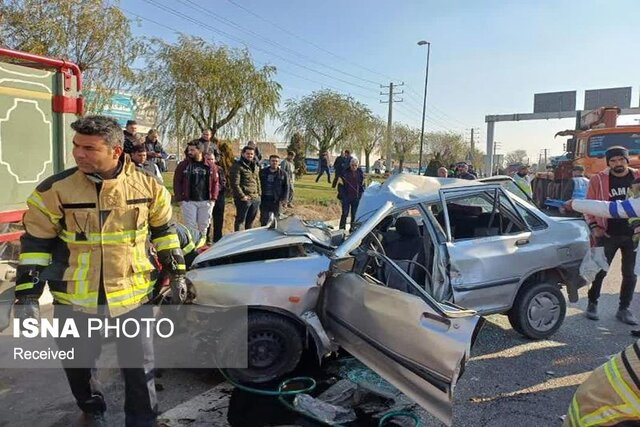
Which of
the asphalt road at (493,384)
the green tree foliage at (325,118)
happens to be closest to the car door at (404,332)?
the asphalt road at (493,384)

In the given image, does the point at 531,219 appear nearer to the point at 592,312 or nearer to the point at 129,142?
the point at 592,312

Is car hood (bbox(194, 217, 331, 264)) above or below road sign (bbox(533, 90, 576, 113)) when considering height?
below

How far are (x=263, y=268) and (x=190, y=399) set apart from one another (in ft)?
3.41

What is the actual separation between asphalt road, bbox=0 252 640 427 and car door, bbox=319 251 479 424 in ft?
1.63

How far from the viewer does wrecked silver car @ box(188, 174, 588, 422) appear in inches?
113

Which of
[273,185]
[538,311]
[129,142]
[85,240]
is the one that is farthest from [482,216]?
[273,185]

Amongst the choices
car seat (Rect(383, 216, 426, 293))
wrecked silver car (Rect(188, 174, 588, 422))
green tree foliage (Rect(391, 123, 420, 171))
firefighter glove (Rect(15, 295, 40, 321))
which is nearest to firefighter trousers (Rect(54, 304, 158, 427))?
firefighter glove (Rect(15, 295, 40, 321))

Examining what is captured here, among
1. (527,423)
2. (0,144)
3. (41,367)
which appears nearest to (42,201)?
(41,367)

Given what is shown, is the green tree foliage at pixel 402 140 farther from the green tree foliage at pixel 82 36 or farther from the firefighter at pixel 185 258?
the firefighter at pixel 185 258

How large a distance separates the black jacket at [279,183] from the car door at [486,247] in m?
4.35

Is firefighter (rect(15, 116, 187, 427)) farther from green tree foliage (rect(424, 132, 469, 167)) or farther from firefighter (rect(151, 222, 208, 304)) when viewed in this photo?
green tree foliage (rect(424, 132, 469, 167))

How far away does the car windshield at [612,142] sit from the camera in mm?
12477

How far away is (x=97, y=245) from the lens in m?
2.57

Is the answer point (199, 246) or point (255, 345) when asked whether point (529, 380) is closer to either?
point (255, 345)
